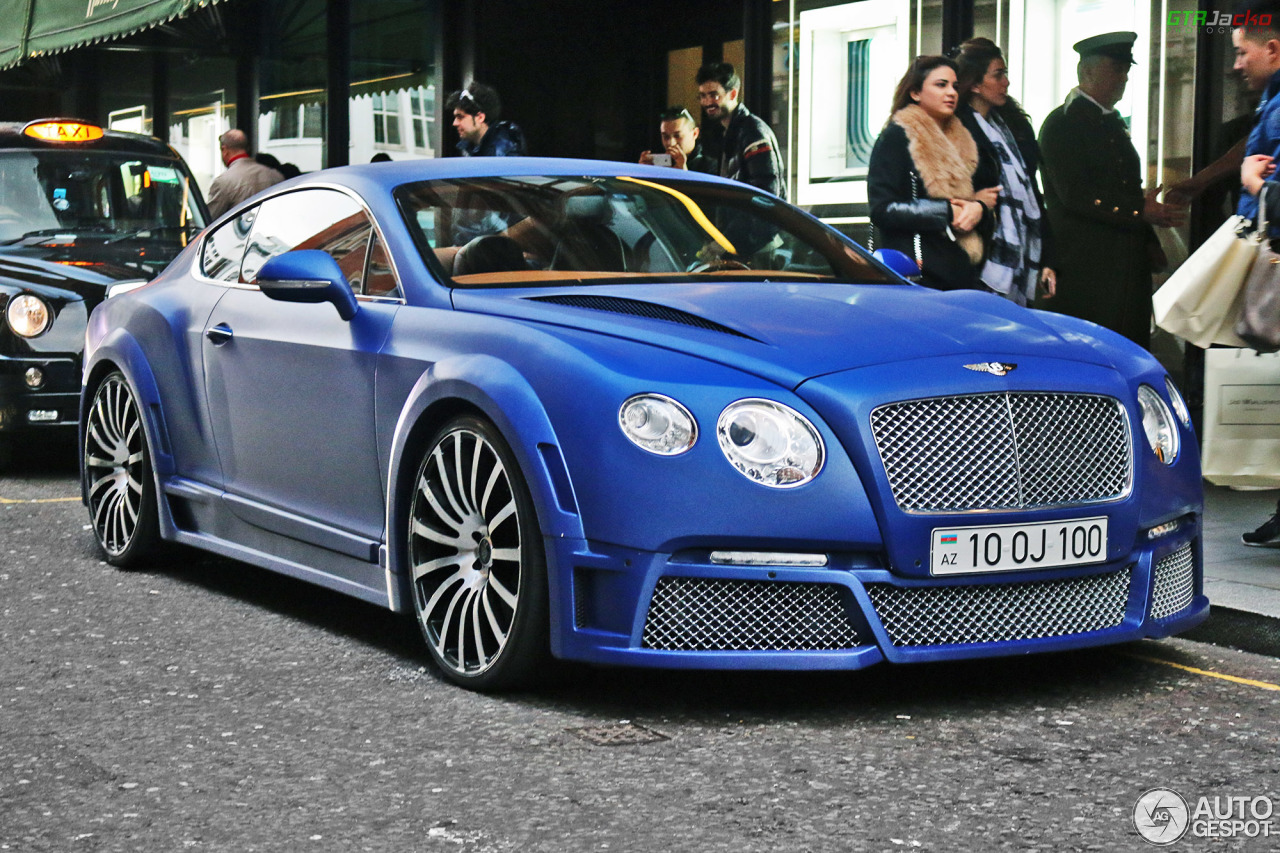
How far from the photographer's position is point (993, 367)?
454 cm

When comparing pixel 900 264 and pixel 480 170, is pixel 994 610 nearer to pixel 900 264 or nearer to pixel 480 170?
pixel 900 264

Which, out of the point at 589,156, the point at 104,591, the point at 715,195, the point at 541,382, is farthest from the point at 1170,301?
the point at 589,156

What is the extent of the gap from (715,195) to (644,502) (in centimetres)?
199

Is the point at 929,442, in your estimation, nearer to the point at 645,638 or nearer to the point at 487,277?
the point at 645,638

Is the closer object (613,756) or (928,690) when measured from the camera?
(613,756)

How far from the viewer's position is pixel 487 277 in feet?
17.1

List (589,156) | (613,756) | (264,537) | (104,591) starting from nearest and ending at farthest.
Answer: (613,756) < (264,537) < (104,591) < (589,156)

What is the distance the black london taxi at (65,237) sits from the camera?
955cm

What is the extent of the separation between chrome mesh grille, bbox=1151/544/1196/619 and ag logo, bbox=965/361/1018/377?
2.21ft

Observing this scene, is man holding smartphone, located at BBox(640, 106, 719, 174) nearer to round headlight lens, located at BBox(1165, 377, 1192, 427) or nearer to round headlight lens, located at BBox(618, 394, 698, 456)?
round headlight lens, located at BBox(1165, 377, 1192, 427)

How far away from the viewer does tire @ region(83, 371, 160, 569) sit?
6.57m

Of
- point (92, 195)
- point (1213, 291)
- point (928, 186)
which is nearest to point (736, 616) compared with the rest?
point (1213, 291)

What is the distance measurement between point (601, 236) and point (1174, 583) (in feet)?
6.21

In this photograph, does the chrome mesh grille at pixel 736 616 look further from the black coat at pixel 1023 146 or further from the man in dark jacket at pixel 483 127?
the man in dark jacket at pixel 483 127
